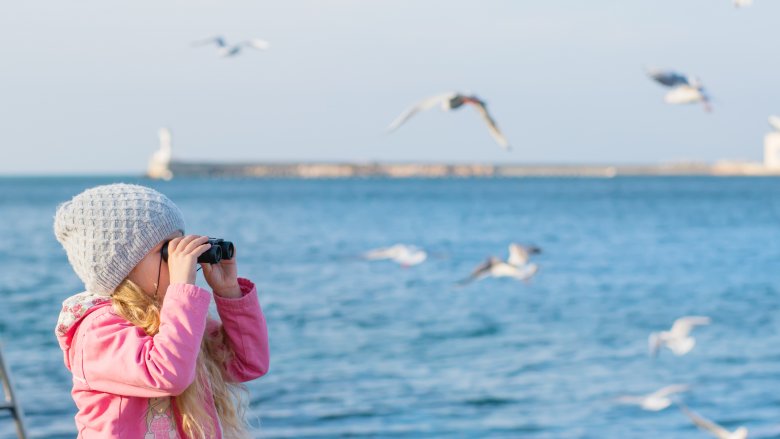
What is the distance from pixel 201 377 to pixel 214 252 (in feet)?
0.97

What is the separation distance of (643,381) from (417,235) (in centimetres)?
3548

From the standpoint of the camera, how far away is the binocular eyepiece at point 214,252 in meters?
2.67

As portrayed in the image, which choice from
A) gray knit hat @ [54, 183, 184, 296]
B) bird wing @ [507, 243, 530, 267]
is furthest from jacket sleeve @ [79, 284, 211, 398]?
bird wing @ [507, 243, 530, 267]

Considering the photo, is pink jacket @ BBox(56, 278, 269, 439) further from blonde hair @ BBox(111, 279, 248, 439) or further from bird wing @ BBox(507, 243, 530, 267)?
bird wing @ BBox(507, 243, 530, 267)

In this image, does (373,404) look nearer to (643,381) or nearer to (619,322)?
(643,381)

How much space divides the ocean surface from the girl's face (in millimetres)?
6470

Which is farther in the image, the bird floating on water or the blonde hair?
the bird floating on water

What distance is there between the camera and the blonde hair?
268 centimetres

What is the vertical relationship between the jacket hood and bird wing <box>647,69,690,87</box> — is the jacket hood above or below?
below

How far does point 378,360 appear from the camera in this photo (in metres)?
15.9

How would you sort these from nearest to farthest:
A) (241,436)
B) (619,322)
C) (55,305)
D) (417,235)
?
(241,436) → (619,322) → (55,305) → (417,235)

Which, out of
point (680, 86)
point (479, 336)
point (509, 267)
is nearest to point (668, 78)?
point (680, 86)

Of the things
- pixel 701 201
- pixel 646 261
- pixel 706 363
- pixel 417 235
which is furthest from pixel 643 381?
pixel 701 201

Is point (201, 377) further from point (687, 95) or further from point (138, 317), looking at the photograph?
point (687, 95)
